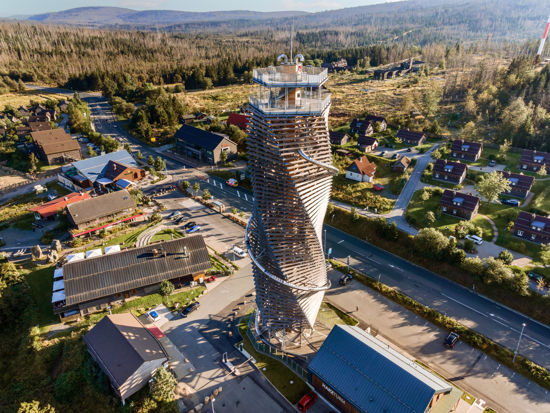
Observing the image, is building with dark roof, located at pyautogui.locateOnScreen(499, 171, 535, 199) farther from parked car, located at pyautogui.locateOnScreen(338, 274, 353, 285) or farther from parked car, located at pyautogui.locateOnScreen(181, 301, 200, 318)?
parked car, located at pyautogui.locateOnScreen(181, 301, 200, 318)

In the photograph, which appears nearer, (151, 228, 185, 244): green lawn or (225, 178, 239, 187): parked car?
(151, 228, 185, 244): green lawn

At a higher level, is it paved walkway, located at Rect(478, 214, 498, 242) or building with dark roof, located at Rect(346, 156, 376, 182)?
building with dark roof, located at Rect(346, 156, 376, 182)

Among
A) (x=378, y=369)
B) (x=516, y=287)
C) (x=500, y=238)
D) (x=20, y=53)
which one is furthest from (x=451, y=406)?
(x=20, y=53)

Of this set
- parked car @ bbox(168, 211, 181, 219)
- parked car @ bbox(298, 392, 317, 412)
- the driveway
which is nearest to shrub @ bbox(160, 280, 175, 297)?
the driveway

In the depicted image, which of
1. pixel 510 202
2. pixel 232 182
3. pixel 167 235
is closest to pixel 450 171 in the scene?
pixel 510 202

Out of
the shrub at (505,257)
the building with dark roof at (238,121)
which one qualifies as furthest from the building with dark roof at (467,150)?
the building with dark roof at (238,121)

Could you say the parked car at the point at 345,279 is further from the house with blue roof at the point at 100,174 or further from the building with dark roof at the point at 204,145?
the house with blue roof at the point at 100,174

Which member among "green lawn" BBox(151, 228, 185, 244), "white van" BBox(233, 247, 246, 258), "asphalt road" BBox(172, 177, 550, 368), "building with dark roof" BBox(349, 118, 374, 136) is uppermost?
"building with dark roof" BBox(349, 118, 374, 136)
